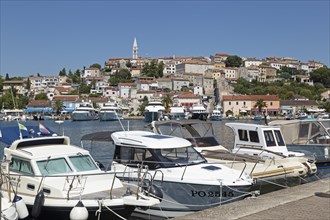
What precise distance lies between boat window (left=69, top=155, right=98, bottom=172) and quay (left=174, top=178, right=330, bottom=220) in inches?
164

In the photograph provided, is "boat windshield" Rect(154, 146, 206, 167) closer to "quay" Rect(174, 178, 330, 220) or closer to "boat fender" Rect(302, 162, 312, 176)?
"quay" Rect(174, 178, 330, 220)

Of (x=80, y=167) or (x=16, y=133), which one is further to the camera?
(x=16, y=133)

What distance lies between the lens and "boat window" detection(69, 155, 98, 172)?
11695 mm

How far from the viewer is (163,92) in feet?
505

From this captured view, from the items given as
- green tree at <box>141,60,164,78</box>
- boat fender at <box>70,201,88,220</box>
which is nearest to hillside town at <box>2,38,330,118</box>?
green tree at <box>141,60,164,78</box>

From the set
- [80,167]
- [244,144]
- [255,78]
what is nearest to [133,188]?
[80,167]

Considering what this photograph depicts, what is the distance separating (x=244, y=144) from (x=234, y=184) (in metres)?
6.79

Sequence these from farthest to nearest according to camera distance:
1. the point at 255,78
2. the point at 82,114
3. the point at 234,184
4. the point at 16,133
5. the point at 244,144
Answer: the point at 255,78, the point at 82,114, the point at 244,144, the point at 16,133, the point at 234,184

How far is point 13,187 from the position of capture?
11.5 metres

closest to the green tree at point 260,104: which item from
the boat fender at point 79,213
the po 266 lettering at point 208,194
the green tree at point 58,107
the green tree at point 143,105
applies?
the green tree at point 143,105

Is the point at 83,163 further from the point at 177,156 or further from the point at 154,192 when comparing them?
the point at 177,156

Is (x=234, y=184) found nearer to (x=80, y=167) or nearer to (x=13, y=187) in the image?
(x=80, y=167)

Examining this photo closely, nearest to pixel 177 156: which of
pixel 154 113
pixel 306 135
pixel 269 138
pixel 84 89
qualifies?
pixel 269 138

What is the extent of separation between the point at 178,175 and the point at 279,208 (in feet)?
14.0
